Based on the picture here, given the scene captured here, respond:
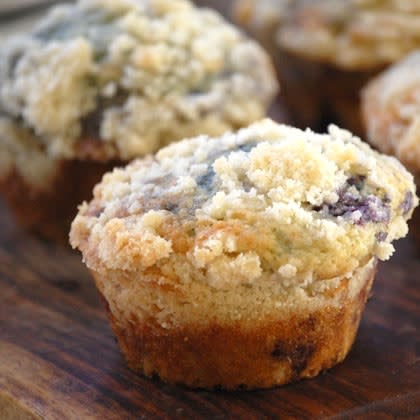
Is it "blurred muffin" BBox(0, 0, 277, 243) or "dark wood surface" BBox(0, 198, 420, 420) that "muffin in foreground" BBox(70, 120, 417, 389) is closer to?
"dark wood surface" BBox(0, 198, 420, 420)

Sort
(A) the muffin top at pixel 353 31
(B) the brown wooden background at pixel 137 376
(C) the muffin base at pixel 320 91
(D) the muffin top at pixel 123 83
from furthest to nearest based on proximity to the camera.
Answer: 1. (C) the muffin base at pixel 320 91
2. (A) the muffin top at pixel 353 31
3. (D) the muffin top at pixel 123 83
4. (B) the brown wooden background at pixel 137 376

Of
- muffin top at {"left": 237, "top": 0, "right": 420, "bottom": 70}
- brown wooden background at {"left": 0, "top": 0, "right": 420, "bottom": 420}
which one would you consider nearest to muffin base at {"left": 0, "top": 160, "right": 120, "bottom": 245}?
brown wooden background at {"left": 0, "top": 0, "right": 420, "bottom": 420}

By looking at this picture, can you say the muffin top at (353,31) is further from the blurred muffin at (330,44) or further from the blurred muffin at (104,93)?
the blurred muffin at (104,93)

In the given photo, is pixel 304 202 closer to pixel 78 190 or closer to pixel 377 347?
pixel 377 347

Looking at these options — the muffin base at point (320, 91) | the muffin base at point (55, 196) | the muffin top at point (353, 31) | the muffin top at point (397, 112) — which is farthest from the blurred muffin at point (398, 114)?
the muffin base at point (55, 196)

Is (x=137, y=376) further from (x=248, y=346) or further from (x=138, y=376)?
(x=248, y=346)
